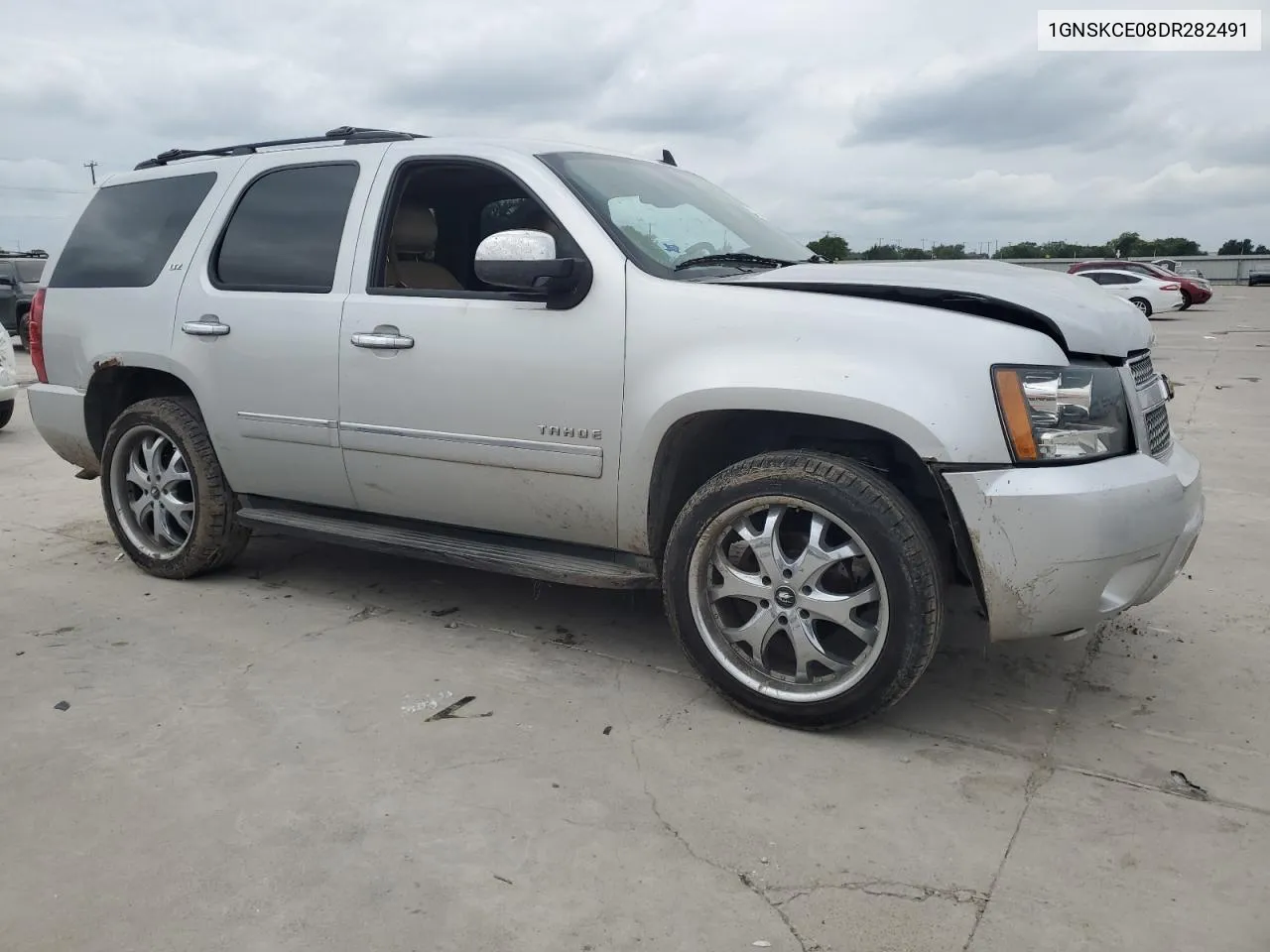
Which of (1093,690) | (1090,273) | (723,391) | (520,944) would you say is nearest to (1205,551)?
(1093,690)

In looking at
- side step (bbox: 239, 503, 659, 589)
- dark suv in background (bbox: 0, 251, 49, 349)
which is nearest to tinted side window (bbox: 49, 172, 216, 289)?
side step (bbox: 239, 503, 659, 589)

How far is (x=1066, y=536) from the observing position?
286 centimetres

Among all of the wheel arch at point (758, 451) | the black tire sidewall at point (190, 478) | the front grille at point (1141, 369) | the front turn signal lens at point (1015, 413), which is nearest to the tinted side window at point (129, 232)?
the black tire sidewall at point (190, 478)

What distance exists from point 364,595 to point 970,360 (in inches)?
111

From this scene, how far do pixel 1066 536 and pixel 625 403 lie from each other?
1.36 metres

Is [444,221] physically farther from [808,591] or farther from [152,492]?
[808,591]

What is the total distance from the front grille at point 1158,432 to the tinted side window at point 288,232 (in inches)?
115

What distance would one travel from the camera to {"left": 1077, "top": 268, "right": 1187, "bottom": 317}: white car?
26.5 meters

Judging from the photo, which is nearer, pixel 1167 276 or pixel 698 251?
pixel 698 251

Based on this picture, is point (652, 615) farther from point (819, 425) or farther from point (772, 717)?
point (819, 425)

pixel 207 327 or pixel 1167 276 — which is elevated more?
pixel 1167 276

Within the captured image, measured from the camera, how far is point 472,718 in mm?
3350

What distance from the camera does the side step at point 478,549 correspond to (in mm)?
3596

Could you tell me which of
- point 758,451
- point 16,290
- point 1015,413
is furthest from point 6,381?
point 16,290
